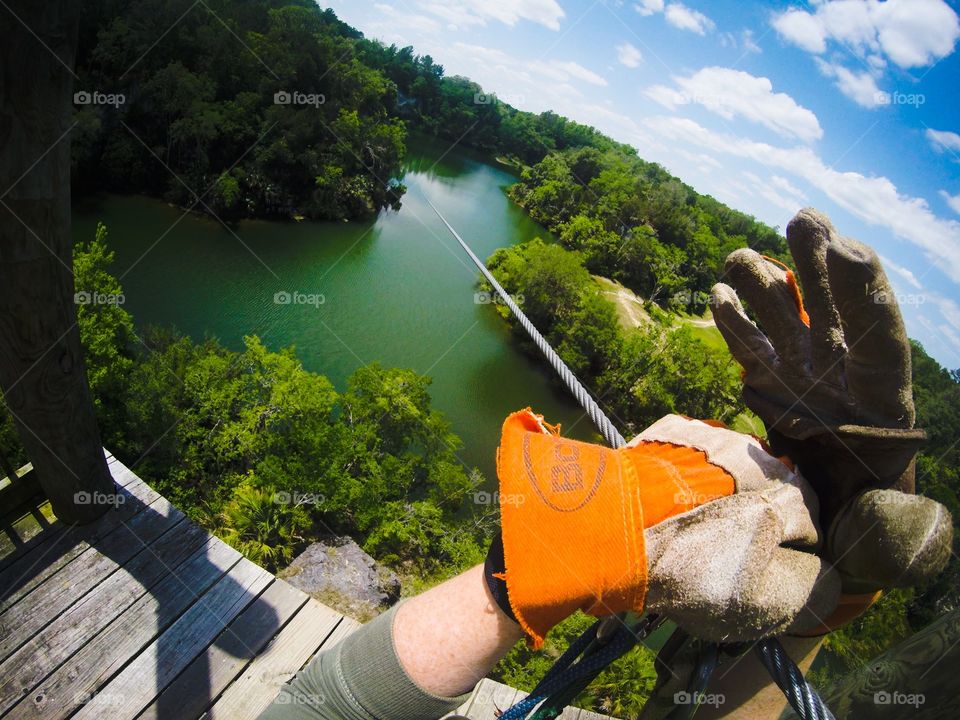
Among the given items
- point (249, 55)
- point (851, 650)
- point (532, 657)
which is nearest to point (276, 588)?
point (532, 657)

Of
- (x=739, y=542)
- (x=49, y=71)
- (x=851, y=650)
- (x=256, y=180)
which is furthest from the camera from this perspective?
(x=256, y=180)

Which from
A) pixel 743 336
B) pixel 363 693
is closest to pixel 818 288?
pixel 743 336

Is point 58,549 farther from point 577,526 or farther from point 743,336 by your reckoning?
point 743,336

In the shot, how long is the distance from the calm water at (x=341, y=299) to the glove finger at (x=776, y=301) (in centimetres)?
1382

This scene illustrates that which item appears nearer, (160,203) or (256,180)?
(160,203)

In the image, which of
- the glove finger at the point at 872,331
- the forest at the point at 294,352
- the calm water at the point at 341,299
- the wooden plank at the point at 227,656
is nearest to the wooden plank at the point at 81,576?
the wooden plank at the point at 227,656

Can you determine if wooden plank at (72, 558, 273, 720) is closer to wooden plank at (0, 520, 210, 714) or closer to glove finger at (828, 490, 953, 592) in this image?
wooden plank at (0, 520, 210, 714)

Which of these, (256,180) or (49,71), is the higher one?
(49,71)

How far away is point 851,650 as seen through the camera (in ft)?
51.8

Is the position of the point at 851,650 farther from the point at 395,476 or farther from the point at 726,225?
the point at 726,225

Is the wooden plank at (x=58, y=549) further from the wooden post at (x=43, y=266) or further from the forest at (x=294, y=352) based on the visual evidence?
the forest at (x=294, y=352)

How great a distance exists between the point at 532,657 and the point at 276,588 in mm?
7829

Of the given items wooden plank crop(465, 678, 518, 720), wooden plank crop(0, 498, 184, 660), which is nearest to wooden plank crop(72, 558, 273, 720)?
wooden plank crop(0, 498, 184, 660)

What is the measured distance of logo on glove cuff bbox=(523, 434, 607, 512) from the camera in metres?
0.99
